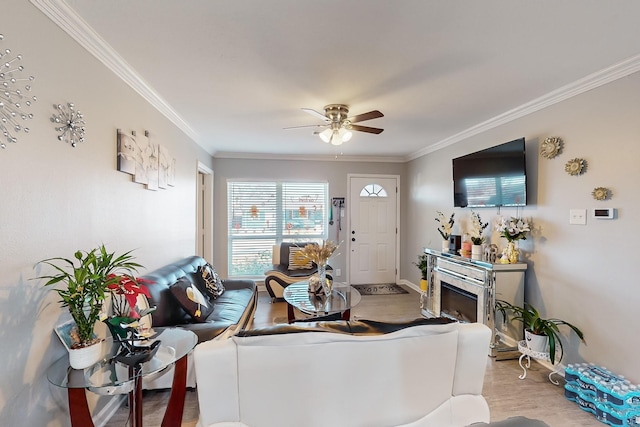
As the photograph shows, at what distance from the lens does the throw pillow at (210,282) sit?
3230 millimetres

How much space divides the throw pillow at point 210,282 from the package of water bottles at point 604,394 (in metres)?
3.26

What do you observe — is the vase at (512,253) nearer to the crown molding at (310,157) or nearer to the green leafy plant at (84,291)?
the crown molding at (310,157)

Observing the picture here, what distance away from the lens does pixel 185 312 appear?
250 centimetres

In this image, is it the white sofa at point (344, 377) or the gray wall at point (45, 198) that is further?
the gray wall at point (45, 198)

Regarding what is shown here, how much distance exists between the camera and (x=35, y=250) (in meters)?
1.44

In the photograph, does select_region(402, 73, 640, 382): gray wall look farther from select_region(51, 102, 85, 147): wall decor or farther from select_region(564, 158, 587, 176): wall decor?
select_region(51, 102, 85, 147): wall decor

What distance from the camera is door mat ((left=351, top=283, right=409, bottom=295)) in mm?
5189

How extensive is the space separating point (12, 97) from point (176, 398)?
178cm

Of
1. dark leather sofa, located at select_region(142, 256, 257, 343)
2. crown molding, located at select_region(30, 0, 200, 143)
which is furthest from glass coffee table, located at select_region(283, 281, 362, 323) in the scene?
crown molding, located at select_region(30, 0, 200, 143)

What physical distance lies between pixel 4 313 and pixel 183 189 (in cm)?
260

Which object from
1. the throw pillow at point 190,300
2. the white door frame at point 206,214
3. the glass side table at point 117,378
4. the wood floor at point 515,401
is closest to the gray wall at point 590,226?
the wood floor at point 515,401

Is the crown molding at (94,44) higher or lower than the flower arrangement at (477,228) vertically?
higher

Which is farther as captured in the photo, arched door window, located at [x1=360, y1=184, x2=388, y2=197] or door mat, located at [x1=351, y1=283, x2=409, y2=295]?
arched door window, located at [x1=360, y1=184, x2=388, y2=197]

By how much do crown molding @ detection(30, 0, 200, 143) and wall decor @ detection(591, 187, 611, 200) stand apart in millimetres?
3734
